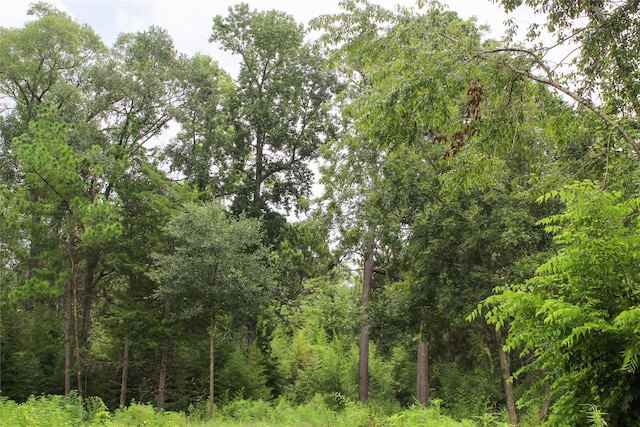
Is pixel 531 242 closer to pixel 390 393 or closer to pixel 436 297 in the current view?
pixel 436 297

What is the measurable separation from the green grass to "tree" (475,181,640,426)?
1693 millimetres

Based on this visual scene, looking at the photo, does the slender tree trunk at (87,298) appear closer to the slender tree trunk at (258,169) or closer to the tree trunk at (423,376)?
the slender tree trunk at (258,169)

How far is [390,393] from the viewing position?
2072 centimetres

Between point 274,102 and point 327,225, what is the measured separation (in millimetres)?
8734

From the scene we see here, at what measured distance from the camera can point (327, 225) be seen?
57.5 ft

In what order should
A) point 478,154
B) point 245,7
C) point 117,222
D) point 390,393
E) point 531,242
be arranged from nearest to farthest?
point 478,154
point 531,242
point 117,222
point 390,393
point 245,7

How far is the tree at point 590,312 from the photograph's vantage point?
455 centimetres

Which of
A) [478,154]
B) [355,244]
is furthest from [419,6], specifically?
[355,244]

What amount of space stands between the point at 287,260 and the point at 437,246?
10.4 meters

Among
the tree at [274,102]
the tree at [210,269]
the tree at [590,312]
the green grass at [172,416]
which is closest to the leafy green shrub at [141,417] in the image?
the green grass at [172,416]

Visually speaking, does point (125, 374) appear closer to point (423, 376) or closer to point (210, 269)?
point (210, 269)

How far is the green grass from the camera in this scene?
9144 mm

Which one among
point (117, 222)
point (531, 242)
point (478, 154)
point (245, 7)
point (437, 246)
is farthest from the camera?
point (245, 7)

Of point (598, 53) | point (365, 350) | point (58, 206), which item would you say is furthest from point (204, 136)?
point (598, 53)
